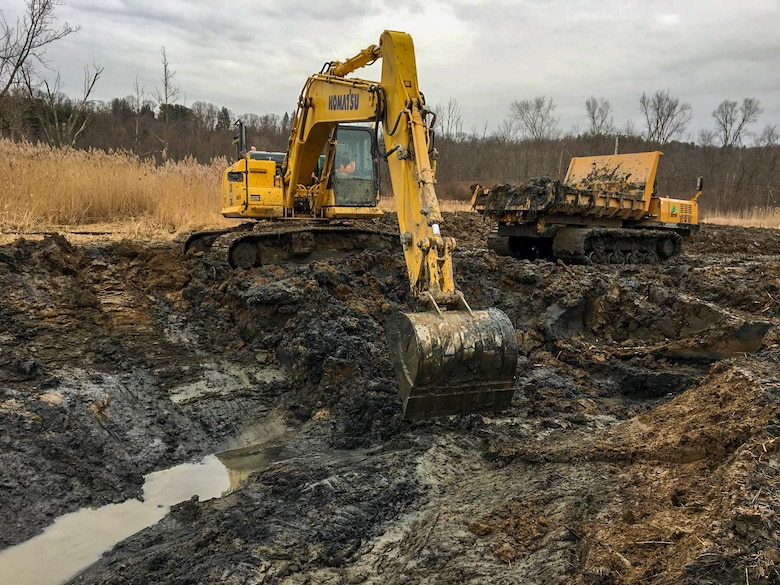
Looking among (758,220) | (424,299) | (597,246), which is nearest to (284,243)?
(424,299)

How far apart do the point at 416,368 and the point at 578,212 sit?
29.0ft

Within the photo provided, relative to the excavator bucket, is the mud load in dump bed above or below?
above

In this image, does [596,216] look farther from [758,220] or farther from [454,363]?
[758,220]

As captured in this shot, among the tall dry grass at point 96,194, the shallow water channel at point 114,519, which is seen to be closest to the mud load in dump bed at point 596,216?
the tall dry grass at point 96,194

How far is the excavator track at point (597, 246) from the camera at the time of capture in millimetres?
11195

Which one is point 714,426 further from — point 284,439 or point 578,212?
point 578,212

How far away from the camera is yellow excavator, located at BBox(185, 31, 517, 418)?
145 inches

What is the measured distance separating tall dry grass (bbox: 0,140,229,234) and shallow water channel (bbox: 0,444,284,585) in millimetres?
5722

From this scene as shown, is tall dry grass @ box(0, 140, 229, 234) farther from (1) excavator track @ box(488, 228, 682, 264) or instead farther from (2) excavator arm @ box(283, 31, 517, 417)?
(1) excavator track @ box(488, 228, 682, 264)

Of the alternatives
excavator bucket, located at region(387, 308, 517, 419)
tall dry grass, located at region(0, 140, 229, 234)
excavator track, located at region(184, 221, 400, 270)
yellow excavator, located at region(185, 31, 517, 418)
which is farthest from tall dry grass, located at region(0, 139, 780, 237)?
excavator bucket, located at region(387, 308, 517, 419)

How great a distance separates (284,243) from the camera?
24.3ft

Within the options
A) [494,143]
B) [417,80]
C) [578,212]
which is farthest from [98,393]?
[494,143]

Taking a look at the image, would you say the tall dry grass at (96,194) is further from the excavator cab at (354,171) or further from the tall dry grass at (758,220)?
the tall dry grass at (758,220)

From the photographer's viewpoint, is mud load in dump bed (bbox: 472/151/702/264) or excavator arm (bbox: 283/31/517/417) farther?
mud load in dump bed (bbox: 472/151/702/264)
